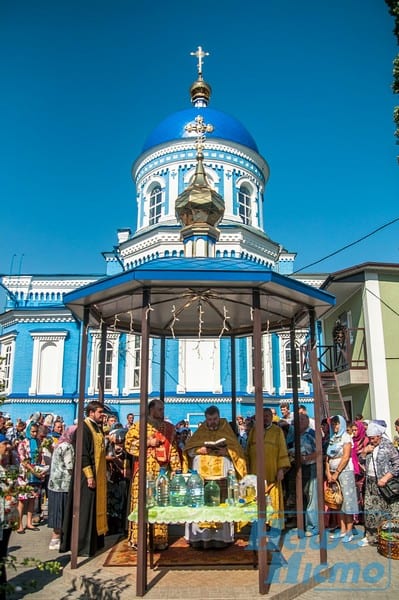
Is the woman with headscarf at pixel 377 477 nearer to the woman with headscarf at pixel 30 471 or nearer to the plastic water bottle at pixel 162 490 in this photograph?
the plastic water bottle at pixel 162 490

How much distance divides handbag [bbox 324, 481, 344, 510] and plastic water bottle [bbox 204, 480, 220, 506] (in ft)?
7.93

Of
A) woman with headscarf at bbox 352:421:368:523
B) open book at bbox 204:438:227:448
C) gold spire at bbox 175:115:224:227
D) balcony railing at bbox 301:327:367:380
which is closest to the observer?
open book at bbox 204:438:227:448

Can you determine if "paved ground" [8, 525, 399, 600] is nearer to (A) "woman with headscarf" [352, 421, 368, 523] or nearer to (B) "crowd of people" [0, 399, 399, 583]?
(B) "crowd of people" [0, 399, 399, 583]

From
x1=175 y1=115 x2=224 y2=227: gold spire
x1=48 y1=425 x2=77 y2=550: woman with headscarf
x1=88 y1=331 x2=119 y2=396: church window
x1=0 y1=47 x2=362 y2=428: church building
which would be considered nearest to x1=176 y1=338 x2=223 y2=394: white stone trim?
x1=0 y1=47 x2=362 y2=428: church building

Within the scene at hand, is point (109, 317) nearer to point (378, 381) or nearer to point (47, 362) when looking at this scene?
point (378, 381)

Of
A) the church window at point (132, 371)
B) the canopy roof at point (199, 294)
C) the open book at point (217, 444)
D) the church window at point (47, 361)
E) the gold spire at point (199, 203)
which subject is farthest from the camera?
the church window at point (47, 361)

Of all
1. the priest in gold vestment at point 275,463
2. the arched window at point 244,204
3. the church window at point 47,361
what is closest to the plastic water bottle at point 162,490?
the priest in gold vestment at point 275,463

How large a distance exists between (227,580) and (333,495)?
2586 mm

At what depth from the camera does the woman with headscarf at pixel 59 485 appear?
6465mm

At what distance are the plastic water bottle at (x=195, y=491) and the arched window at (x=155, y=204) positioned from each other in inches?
713

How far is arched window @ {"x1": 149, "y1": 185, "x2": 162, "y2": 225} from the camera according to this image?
22.7 metres

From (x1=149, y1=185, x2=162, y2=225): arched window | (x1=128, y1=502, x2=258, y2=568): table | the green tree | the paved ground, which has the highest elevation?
(x1=149, y1=185, x2=162, y2=225): arched window

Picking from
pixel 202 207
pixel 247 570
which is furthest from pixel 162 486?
pixel 202 207

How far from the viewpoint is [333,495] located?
22.7 ft
